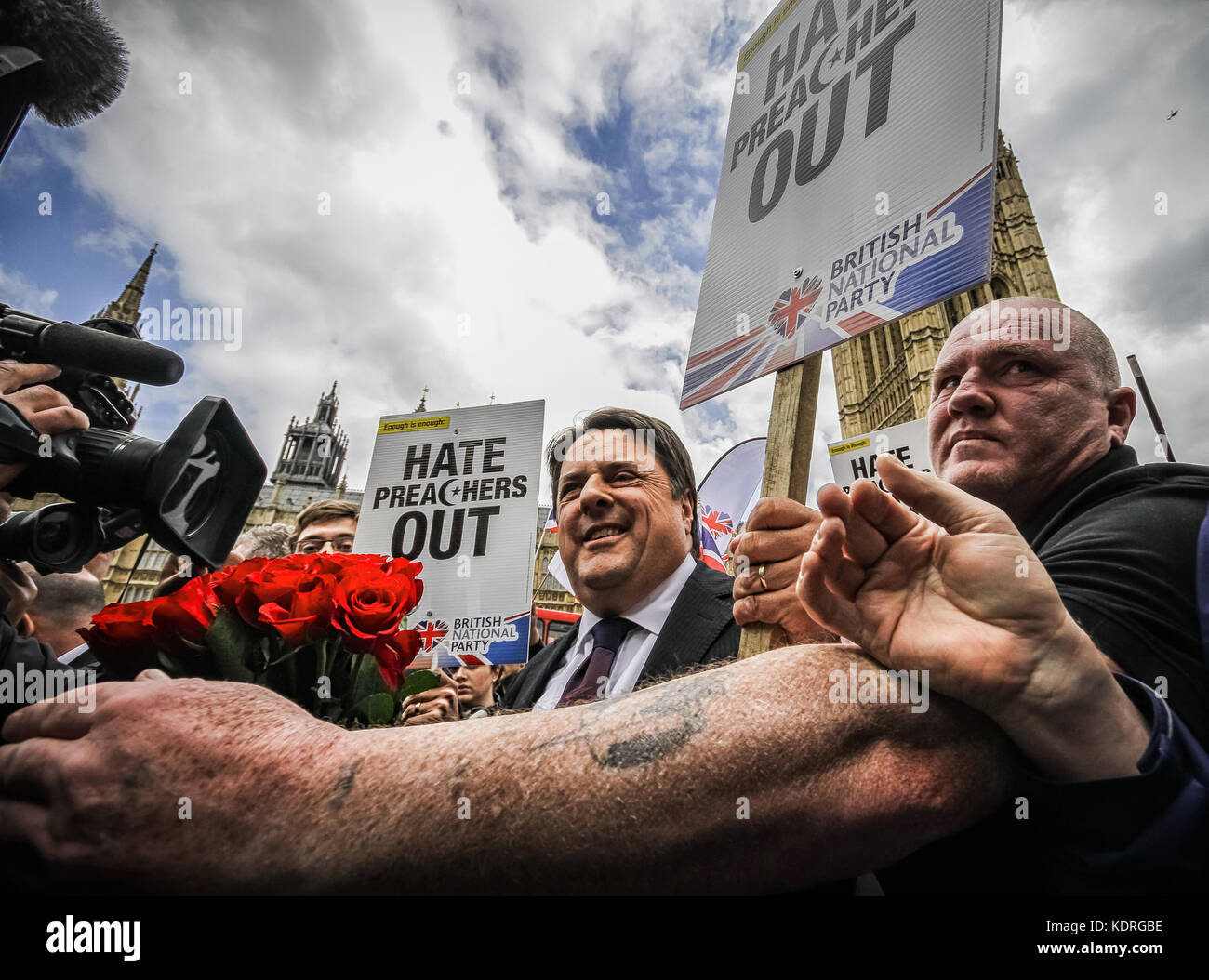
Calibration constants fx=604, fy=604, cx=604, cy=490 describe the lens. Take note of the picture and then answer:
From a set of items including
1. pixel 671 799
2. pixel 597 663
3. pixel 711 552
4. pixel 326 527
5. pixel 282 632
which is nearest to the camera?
pixel 671 799

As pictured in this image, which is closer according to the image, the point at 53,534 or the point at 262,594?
the point at 262,594

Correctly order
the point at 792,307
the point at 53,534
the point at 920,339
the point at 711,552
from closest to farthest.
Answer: the point at 53,534 < the point at 792,307 < the point at 711,552 < the point at 920,339

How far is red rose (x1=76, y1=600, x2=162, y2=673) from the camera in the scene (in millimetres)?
1479

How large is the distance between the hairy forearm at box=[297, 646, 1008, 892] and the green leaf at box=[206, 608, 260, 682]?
680 mm

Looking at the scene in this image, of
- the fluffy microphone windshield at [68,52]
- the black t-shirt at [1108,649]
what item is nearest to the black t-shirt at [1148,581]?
the black t-shirt at [1108,649]

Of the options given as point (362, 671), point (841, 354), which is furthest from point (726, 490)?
point (841, 354)

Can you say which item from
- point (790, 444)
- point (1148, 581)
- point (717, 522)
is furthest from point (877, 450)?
point (1148, 581)

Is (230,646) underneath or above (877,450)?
underneath

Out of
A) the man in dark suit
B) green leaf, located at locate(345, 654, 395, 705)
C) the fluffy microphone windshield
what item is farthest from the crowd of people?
the fluffy microphone windshield

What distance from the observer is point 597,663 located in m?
2.61

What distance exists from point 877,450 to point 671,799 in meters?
4.95

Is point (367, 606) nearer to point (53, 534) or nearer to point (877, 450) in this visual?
point (53, 534)

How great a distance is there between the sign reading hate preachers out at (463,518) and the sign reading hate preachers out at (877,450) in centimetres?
268

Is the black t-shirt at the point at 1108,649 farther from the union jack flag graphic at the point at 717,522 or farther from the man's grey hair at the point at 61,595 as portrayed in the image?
the union jack flag graphic at the point at 717,522
